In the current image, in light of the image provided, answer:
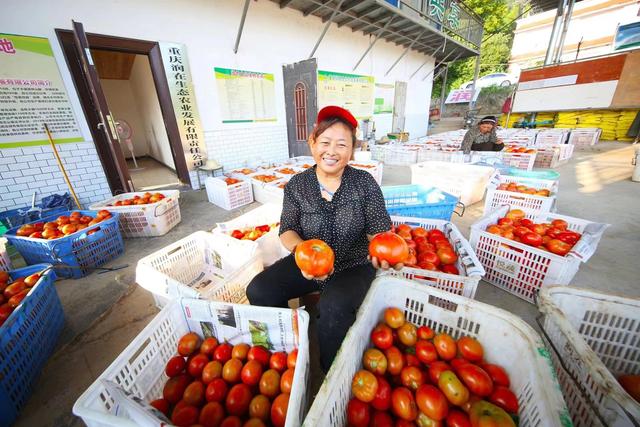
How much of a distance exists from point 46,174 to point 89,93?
140 cm

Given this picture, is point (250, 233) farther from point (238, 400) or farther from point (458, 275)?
point (458, 275)

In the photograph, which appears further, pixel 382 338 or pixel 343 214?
pixel 343 214

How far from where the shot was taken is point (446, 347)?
1.02m

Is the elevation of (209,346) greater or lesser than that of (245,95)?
lesser

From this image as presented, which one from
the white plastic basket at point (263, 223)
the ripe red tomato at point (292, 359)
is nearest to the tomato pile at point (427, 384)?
the ripe red tomato at point (292, 359)

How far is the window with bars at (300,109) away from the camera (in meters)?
5.57

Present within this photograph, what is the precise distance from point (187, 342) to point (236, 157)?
5.01m

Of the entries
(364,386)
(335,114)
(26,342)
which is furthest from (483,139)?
(26,342)

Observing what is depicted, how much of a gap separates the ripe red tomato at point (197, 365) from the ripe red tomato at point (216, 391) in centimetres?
11

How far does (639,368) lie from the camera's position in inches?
43.9

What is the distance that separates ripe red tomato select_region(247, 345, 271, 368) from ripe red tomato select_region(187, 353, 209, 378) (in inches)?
8.3

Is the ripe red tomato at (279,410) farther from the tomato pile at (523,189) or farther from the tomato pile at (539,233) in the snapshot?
the tomato pile at (523,189)

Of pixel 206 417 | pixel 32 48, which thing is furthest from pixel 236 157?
pixel 206 417

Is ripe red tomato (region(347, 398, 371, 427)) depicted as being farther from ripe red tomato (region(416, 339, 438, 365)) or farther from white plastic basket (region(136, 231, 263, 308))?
white plastic basket (region(136, 231, 263, 308))
